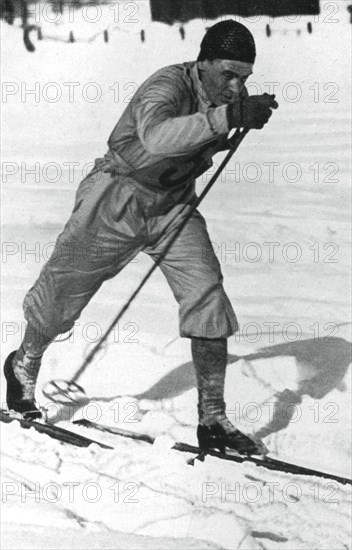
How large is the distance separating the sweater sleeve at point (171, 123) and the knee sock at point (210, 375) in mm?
573

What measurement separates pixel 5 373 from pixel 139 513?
0.59 m

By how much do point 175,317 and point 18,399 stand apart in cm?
55

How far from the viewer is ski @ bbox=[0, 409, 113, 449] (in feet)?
8.89

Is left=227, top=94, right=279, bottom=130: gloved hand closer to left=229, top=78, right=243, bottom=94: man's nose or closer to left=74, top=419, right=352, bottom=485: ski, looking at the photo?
left=229, top=78, right=243, bottom=94: man's nose

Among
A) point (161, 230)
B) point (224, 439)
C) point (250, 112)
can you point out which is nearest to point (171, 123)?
point (250, 112)

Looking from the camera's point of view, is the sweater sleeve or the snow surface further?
the snow surface

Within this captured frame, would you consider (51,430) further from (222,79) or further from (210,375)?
(222,79)

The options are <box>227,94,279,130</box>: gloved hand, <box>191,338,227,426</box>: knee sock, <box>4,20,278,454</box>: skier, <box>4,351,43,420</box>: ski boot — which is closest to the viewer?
<box>227,94,279,130</box>: gloved hand

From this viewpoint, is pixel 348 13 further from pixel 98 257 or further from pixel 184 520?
pixel 184 520

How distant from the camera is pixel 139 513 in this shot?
265cm

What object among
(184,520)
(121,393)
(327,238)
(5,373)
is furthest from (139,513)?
(327,238)

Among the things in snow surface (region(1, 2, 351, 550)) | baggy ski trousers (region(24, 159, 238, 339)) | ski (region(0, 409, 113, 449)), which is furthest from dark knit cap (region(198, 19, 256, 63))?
ski (region(0, 409, 113, 449))

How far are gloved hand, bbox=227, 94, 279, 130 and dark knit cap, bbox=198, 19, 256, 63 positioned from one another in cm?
21

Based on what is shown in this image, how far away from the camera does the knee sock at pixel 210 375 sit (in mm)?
2627
